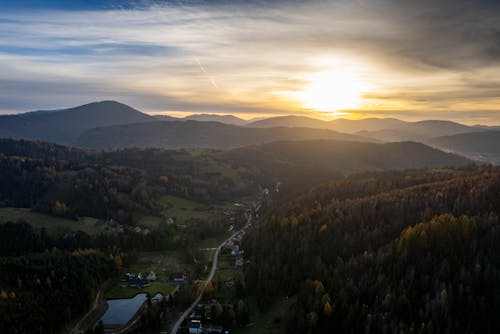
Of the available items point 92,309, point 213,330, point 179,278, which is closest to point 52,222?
point 179,278

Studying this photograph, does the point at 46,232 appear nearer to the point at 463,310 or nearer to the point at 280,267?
the point at 280,267

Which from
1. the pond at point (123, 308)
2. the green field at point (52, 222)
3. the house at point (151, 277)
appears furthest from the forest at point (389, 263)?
the green field at point (52, 222)

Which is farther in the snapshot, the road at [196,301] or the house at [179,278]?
the house at [179,278]

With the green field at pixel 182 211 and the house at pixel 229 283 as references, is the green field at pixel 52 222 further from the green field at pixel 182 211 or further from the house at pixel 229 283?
the house at pixel 229 283

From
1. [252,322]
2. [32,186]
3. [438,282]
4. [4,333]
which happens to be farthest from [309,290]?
[32,186]

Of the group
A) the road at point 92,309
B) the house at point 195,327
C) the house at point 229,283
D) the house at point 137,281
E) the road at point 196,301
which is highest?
the house at point 195,327

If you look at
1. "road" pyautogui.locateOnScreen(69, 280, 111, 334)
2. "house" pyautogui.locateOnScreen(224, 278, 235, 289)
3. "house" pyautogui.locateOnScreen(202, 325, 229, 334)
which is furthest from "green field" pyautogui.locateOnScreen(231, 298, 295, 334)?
"road" pyautogui.locateOnScreen(69, 280, 111, 334)
